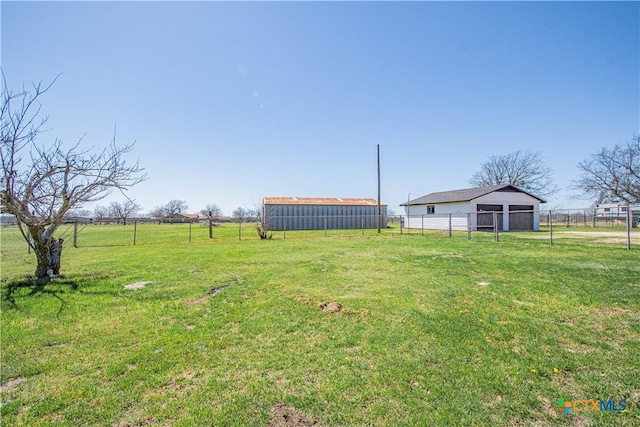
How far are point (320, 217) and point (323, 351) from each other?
80.4 ft

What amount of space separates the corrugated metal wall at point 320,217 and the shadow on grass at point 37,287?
20.9 meters

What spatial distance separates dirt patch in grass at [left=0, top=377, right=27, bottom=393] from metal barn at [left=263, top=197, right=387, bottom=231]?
81.2 feet

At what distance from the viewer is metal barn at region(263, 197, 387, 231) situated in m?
28.5

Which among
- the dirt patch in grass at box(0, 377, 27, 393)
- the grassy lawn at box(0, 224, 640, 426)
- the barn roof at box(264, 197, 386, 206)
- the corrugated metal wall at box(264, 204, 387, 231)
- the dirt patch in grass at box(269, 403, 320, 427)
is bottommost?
the dirt patch in grass at box(0, 377, 27, 393)

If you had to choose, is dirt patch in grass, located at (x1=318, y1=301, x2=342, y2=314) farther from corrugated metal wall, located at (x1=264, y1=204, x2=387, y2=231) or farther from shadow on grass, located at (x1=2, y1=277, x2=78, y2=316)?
corrugated metal wall, located at (x1=264, y1=204, x2=387, y2=231)

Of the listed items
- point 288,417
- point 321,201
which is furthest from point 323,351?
point 321,201

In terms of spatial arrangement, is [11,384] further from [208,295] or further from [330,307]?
[330,307]

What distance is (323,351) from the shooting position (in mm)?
3207

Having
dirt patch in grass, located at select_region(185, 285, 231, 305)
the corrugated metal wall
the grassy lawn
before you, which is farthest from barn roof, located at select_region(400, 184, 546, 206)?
dirt patch in grass, located at select_region(185, 285, 231, 305)

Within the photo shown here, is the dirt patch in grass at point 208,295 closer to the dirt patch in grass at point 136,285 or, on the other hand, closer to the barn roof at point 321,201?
the dirt patch in grass at point 136,285

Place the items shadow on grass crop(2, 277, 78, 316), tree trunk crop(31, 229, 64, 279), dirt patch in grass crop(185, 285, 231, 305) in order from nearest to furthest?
dirt patch in grass crop(185, 285, 231, 305) → shadow on grass crop(2, 277, 78, 316) → tree trunk crop(31, 229, 64, 279)

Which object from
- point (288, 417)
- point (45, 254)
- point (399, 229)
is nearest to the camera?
point (288, 417)

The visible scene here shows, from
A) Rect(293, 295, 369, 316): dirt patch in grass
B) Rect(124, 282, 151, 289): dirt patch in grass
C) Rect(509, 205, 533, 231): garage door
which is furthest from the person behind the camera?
Rect(509, 205, 533, 231): garage door

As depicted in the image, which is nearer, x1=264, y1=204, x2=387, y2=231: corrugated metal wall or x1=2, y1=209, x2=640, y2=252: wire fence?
x1=2, y1=209, x2=640, y2=252: wire fence
